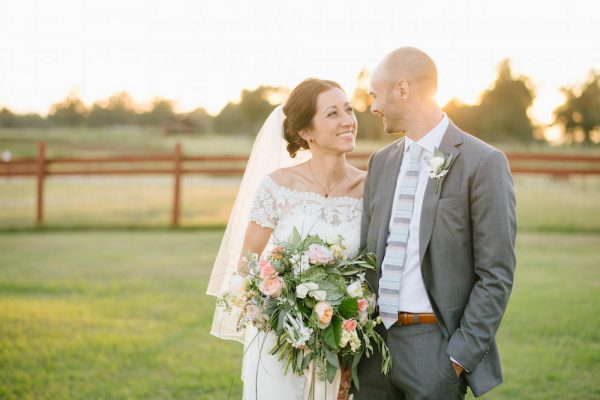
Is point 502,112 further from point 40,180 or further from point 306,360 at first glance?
point 306,360

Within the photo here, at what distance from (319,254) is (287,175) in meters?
1.08

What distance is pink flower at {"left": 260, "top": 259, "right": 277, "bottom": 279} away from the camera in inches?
113

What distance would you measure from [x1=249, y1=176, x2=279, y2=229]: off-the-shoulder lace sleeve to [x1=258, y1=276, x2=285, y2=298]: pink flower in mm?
811

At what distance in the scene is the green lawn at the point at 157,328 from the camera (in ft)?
15.9

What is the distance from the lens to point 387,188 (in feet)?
9.96

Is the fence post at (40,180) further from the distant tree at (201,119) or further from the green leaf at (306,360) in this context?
the distant tree at (201,119)

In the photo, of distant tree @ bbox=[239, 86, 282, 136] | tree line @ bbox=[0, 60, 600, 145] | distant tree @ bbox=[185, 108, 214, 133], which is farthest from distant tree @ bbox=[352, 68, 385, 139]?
distant tree @ bbox=[185, 108, 214, 133]

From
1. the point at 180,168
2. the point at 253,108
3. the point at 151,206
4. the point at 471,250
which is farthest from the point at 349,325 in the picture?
the point at 253,108

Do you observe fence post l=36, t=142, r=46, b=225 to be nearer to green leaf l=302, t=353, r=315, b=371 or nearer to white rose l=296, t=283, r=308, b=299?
green leaf l=302, t=353, r=315, b=371

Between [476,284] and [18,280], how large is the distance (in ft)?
25.1

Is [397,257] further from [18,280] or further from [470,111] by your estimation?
[470,111]

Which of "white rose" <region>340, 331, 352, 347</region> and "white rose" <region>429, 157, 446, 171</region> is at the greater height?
"white rose" <region>429, 157, 446, 171</region>

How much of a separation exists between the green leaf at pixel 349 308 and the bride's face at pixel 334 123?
1.17 meters

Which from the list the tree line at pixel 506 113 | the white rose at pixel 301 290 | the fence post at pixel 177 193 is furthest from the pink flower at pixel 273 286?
the tree line at pixel 506 113
